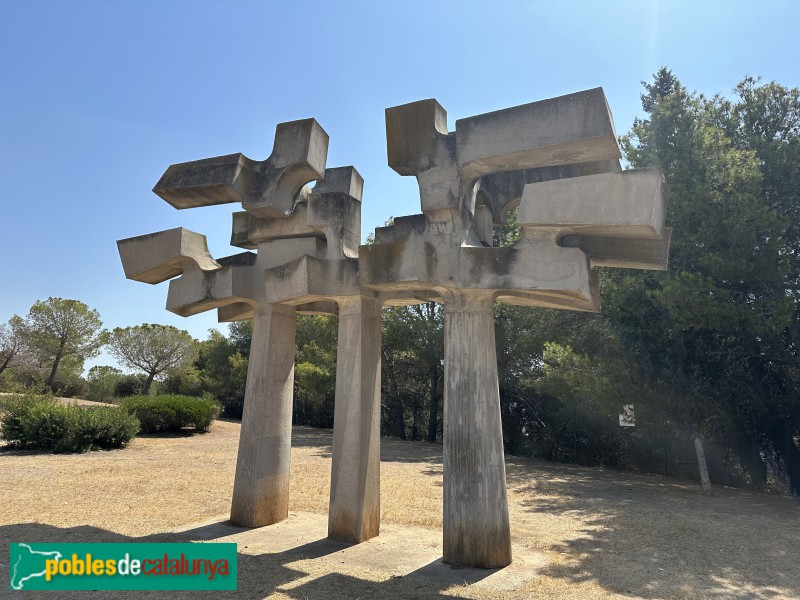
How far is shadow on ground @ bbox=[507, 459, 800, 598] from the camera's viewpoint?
530 cm

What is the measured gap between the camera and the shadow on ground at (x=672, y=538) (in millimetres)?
5301

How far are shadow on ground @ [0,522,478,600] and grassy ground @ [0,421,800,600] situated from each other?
0.06 ft

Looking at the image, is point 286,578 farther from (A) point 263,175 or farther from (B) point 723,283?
(B) point 723,283

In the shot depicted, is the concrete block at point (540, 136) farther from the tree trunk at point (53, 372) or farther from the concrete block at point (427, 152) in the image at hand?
the tree trunk at point (53, 372)

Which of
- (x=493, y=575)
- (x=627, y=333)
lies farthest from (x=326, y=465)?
(x=493, y=575)

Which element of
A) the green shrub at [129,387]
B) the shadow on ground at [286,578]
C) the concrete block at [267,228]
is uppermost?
the green shrub at [129,387]

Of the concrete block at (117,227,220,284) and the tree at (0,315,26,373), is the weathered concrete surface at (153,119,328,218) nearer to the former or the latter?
the concrete block at (117,227,220,284)

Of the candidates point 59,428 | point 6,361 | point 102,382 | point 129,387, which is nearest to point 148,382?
point 129,387

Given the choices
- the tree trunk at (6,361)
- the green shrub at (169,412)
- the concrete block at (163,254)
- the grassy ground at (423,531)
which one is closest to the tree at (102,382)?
the tree trunk at (6,361)

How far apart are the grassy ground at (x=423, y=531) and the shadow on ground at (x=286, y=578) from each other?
0.06ft

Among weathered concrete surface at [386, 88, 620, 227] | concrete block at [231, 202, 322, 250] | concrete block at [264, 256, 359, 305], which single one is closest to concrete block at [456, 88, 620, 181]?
weathered concrete surface at [386, 88, 620, 227]

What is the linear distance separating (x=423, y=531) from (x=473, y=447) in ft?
7.18

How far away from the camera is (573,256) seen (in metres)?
5.34

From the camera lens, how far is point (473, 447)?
5.59 metres
